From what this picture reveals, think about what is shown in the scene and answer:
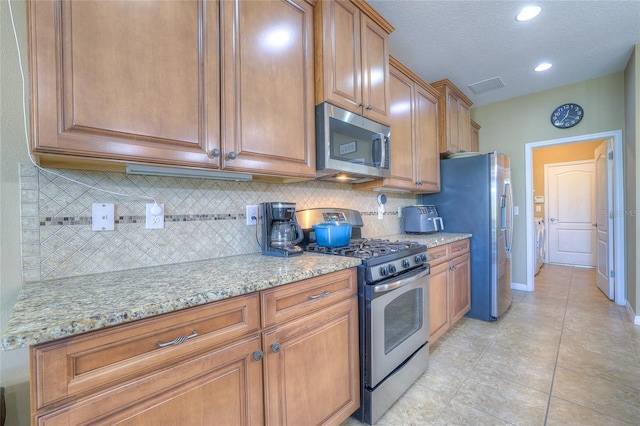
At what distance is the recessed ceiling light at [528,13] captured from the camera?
2.06 m

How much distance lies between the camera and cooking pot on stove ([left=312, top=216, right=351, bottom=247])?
5.48ft

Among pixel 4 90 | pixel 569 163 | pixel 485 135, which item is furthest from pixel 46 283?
pixel 569 163

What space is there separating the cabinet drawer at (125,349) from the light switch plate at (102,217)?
0.64m

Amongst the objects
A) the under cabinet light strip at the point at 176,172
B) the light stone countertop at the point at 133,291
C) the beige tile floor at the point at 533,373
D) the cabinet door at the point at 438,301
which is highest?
the under cabinet light strip at the point at 176,172

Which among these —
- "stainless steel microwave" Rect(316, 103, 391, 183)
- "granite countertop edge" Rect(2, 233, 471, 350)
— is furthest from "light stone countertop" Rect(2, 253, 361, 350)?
"stainless steel microwave" Rect(316, 103, 391, 183)

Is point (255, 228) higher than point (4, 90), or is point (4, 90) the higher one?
point (4, 90)

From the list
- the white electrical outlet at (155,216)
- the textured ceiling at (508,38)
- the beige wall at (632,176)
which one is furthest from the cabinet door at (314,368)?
the beige wall at (632,176)

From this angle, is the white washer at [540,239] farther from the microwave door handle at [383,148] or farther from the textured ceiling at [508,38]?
the microwave door handle at [383,148]

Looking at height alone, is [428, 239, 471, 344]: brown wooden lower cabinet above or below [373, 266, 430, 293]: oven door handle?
below

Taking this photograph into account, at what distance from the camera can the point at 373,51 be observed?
1979mm

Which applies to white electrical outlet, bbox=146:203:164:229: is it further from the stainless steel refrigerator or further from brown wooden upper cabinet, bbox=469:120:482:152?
brown wooden upper cabinet, bbox=469:120:482:152

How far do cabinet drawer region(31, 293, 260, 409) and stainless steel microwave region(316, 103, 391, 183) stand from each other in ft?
3.25

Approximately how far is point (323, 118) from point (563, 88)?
12.3 ft

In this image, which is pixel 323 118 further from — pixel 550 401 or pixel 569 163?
pixel 569 163
